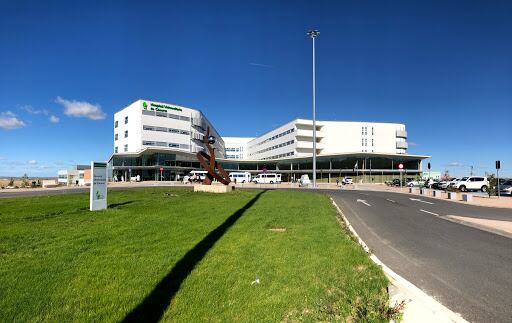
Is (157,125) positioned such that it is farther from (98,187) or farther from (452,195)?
(98,187)

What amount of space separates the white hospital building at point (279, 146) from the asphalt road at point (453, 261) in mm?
69579

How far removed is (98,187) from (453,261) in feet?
42.2

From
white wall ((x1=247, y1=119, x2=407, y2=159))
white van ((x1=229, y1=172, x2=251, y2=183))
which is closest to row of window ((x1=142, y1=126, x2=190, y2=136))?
white van ((x1=229, y1=172, x2=251, y2=183))

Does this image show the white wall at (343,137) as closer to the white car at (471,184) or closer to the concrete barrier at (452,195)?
the white car at (471,184)

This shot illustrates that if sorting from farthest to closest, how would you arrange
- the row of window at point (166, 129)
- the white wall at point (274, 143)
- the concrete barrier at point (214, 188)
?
the white wall at point (274, 143)
the row of window at point (166, 129)
the concrete barrier at point (214, 188)

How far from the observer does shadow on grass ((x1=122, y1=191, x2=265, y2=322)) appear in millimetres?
3781

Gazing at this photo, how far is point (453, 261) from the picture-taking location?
6859 mm

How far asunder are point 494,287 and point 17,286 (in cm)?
713

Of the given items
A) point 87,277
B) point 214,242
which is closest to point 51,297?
point 87,277

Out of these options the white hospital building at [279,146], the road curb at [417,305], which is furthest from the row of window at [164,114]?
the road curb at [417,305]

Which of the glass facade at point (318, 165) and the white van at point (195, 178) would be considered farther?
the glass facade at point (318, 165)

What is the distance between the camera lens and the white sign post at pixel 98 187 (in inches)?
527

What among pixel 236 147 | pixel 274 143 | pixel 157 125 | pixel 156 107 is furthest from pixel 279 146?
pixel 236 147

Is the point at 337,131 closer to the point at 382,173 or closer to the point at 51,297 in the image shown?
the point at 382,173
